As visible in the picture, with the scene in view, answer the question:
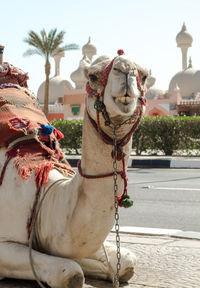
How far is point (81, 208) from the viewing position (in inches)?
139

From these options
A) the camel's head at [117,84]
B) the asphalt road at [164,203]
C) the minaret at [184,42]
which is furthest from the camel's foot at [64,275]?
the minaret at [184,42]

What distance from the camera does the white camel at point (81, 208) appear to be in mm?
3137

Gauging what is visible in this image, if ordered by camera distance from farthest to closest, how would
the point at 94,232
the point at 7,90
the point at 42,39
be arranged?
the point at 42,39 < the point at 7,90 < the point at 94,232

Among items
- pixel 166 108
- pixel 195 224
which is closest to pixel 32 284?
pixel 195 224

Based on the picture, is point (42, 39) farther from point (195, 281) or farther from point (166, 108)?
point (195, 281)

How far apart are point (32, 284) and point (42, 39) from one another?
3255 cm

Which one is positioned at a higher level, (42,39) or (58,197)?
(42,39)

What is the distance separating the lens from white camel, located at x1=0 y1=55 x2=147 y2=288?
3137 millimetres

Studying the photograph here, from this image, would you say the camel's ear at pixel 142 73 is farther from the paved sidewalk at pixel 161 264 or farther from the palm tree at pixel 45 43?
the palm tree at pixel 45 43

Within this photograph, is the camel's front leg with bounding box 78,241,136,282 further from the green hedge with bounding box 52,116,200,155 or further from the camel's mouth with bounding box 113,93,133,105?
the green hedge with bounding box 52,116,200,155

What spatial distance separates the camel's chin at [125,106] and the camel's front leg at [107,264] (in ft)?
4.60

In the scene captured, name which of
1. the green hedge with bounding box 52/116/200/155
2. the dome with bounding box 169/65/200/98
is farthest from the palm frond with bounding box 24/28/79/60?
the dome with bounding box 169/65/200/98

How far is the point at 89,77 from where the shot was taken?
330 cm

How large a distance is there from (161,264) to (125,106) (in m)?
2.06
